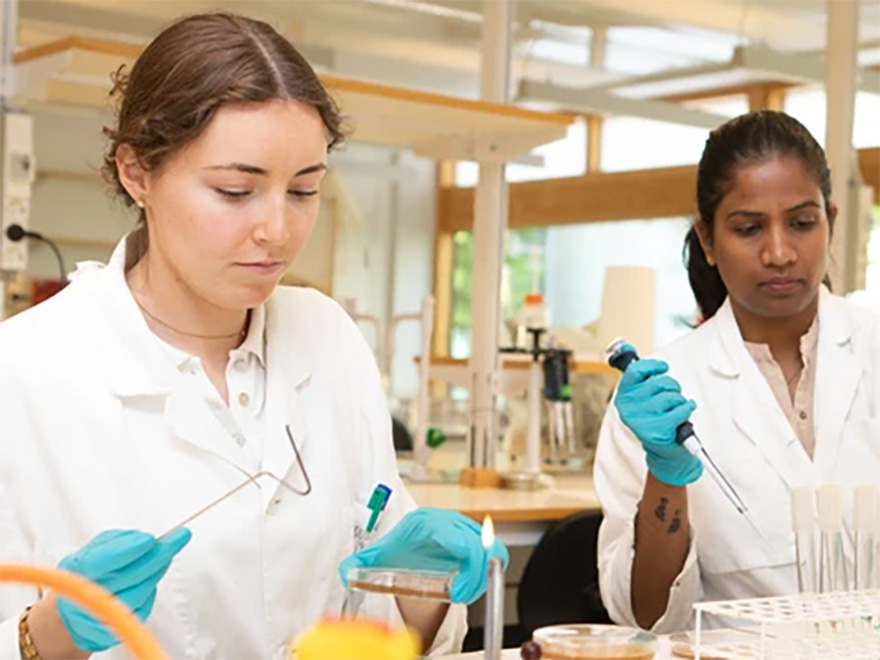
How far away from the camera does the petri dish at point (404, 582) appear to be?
1206mm

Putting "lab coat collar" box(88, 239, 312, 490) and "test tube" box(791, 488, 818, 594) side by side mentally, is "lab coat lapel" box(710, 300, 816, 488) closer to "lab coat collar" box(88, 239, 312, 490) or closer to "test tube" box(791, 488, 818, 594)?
"test tube" box(791, 488, 818, 594)

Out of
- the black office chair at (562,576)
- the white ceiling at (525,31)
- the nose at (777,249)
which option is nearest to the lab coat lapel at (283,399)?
the nose at (777,249)

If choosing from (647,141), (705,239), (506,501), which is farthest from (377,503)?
(647,141)

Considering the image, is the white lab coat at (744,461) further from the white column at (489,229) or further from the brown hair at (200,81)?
the white column at (489,229)

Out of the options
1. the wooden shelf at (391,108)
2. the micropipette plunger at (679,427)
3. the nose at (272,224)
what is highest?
the wooden shelf at (391,108)

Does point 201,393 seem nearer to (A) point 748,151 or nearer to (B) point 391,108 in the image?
(A) point 748,151

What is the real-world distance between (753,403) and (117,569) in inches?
43.1

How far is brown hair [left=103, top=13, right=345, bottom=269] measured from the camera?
1.42 meters

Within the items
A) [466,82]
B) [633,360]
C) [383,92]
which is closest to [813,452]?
[633,360]

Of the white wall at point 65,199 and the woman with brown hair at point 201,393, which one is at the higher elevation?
the white wall at point 65,199

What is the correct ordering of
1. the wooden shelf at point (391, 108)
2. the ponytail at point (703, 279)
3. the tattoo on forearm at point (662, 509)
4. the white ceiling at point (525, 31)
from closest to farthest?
the tattoo on forearm at point (662, 509), the ponytail at point (703, 279), the wooden shelf at point (391, 108), the white ceiling at point (525, 31)

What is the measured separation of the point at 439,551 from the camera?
A: 4.30 ft

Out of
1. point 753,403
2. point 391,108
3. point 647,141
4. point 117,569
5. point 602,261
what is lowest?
point 117,569

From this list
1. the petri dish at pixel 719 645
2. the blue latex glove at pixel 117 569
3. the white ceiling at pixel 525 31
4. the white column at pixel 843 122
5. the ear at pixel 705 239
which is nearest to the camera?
the blue latex glove at pixel 117 569
